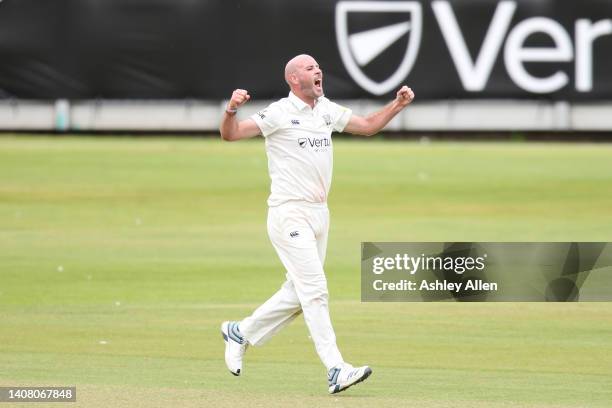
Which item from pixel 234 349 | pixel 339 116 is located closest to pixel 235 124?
pixel 339 116

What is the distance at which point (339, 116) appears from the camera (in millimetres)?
9539

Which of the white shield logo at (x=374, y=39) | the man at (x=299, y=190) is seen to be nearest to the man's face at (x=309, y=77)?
the man at (x=299, y=190)

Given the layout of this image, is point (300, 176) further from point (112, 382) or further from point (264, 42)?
point (264, 42)

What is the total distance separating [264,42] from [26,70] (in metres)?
4.36

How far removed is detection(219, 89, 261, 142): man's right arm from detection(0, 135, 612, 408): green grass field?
150cm

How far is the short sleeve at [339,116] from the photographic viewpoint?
952cm

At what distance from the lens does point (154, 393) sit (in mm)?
8875

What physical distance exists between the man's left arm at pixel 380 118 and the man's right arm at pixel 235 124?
27.3 inches

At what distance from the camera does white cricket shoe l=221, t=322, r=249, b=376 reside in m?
9.51

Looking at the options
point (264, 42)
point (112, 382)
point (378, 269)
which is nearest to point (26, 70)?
point (264, 42)

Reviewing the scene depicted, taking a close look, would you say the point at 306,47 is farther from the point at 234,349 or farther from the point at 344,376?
the point at 344,376

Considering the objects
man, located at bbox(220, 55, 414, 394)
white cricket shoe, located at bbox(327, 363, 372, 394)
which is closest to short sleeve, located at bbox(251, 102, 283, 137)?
man, located at bbox(220, 55, 414, 394)

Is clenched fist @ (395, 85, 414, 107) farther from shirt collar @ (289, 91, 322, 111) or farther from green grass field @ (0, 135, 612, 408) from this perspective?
green grass field @ (0, 135, 612, 408)

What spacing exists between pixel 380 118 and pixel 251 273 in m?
6.10
